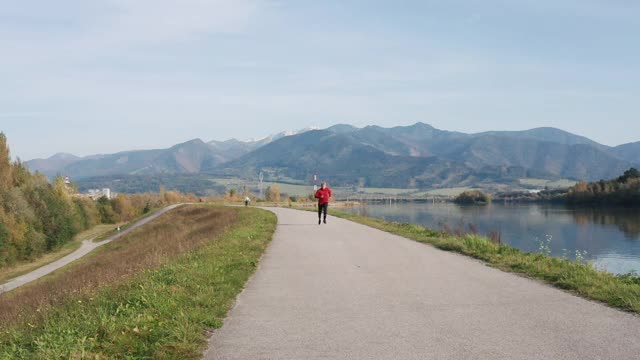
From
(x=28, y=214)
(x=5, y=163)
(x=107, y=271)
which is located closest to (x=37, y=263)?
(x=28, y=214)

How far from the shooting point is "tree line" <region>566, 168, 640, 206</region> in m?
80.5

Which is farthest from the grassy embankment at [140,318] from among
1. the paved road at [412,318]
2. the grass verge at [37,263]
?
the grass verge at [37,263]

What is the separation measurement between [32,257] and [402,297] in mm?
63771

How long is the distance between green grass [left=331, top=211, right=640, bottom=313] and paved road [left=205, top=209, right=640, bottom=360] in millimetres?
396

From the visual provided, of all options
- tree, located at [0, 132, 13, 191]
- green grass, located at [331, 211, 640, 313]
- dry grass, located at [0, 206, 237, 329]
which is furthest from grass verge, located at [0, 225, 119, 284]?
green grass, located at [331, 211, 640, 313]

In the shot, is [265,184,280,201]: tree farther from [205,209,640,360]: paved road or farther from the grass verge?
[205,209,640,360]: paved road

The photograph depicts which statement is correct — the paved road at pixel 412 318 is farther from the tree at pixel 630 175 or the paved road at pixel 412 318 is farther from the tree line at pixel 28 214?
the tree at pixel 630 175

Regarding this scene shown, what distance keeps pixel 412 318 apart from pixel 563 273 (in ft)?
16.5

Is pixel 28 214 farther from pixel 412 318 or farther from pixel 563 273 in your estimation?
pixel 412 318

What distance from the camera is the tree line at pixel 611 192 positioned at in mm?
80544

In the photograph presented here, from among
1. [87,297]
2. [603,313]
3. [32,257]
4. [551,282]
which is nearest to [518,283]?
[551,282]

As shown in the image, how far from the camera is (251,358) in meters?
6.35

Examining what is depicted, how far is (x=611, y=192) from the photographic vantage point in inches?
3334

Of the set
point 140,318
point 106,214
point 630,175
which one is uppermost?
point 630,175
